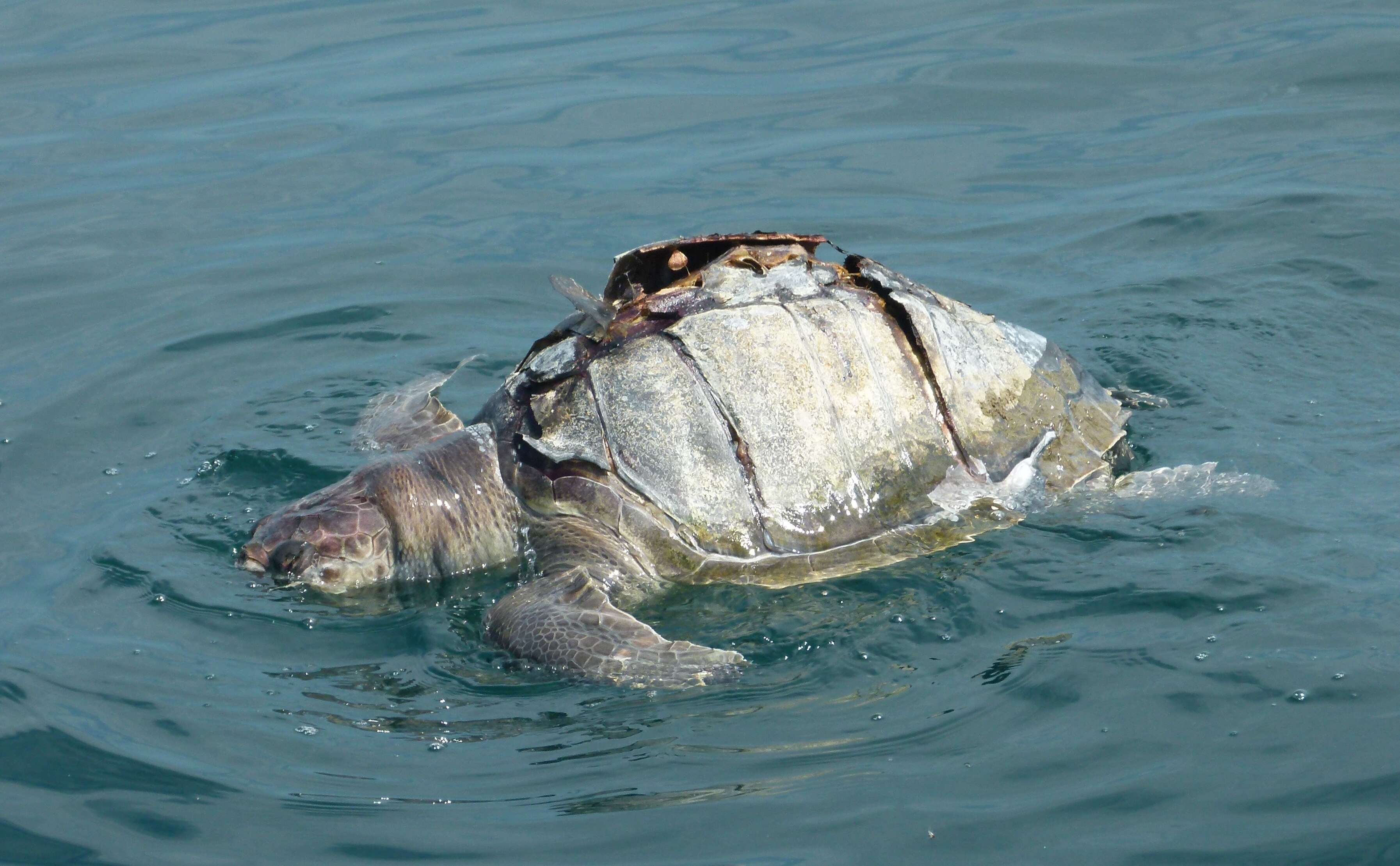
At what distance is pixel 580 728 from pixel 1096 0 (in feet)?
43.3

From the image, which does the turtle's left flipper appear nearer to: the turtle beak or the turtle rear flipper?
the turtle beak

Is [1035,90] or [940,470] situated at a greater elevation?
[1035,90]

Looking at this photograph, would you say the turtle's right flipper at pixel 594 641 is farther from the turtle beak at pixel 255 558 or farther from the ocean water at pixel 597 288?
the turtle beak at pixel 255 558

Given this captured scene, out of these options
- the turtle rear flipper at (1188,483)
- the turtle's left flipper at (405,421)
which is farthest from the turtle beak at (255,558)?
the turtle rear flipper at (1188,483)

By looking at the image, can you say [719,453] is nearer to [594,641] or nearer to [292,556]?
[594,641]

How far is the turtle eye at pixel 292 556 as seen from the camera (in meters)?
6.18

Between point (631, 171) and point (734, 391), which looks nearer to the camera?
point (734, 391)

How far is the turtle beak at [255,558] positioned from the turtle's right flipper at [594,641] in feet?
3.98

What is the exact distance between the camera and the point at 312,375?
882cm

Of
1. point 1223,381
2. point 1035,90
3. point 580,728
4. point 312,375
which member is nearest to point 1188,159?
point 1035,90

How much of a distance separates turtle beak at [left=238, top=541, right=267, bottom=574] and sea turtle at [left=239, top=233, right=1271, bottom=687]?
0.06 feet

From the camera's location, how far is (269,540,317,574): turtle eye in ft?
20.3

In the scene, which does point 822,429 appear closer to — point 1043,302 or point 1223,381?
point 1223,381

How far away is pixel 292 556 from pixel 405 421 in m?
1.71
